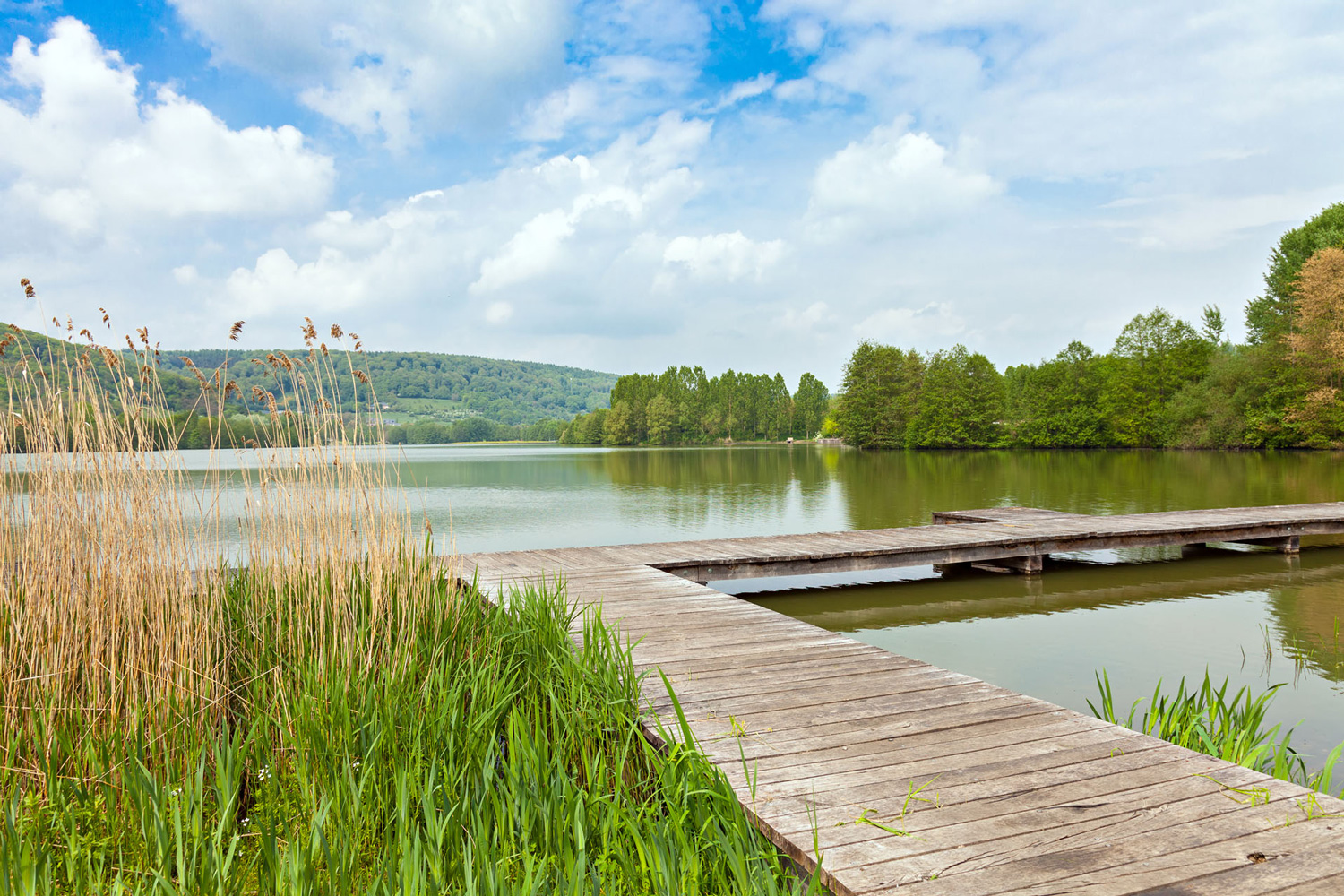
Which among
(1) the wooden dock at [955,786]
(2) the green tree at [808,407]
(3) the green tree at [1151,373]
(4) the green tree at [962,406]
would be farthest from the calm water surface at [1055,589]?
(2) the green tree at [808,407]

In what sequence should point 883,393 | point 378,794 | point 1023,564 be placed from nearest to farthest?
point 378,794, point 1023,564, point 883,393

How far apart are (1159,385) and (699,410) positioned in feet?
115

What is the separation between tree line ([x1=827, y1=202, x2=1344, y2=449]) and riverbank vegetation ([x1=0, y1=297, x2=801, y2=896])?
33319mm

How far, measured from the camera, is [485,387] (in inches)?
2537

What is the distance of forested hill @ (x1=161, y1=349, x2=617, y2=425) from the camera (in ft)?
137

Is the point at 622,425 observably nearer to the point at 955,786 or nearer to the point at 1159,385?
the point at 1159,385

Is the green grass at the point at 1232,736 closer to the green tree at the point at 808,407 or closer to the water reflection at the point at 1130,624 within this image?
the water reflection at the point at 1130,624

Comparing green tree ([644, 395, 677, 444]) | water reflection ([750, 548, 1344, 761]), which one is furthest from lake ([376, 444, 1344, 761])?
green tree ([644, 395, 677, 444])

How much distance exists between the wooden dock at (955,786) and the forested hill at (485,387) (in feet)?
87.1

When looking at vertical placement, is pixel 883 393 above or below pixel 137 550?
above

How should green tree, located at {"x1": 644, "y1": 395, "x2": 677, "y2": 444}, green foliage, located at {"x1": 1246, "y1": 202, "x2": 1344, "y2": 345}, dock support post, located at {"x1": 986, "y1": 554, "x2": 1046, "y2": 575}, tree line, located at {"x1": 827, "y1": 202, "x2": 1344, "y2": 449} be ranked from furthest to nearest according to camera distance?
green tree, located at {"x1": 644, "y1": 395, "x2": 677, "y2": 444}
green foliage, located at {"x1": 1246, "y1": 202, "x2": 1344, "y2": 345}
tree line, located at {"x1": 827, "y1": 202, "x2": 1344, "y2": 449}
dock support post, located at {"x1": 986, "y1": 554, "x2": 1046, "y2": 575}

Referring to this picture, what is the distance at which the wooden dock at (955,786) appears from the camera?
1.68 meters

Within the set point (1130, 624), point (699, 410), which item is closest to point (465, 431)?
point (699, 410)

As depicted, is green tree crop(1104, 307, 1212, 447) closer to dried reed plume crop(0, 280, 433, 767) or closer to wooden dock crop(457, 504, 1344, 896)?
wooden dock crop(457, 504, 1344, 896)
